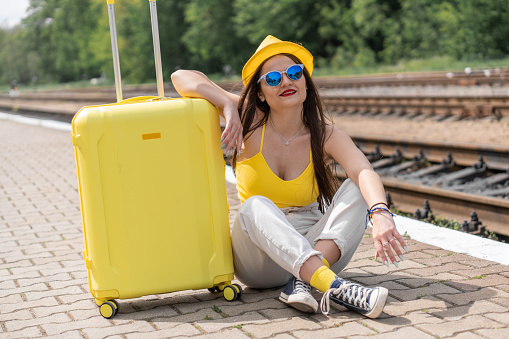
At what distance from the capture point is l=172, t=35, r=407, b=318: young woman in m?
3.33

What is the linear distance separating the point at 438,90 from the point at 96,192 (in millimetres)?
14287

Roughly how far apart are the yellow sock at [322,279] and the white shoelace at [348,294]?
0.04m

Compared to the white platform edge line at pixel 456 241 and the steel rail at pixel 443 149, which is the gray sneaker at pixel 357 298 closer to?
the white platform edge line at pixel 456 241

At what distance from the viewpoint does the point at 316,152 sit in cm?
370

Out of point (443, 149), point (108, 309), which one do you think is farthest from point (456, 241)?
point (443, 149)

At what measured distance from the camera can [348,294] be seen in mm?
3238

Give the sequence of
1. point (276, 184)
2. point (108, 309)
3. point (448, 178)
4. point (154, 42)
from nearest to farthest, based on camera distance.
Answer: point (108, 309) < point (154, 42) < point (276, 184) < point (448, 178)

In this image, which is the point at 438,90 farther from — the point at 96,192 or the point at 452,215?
the point at 96,192

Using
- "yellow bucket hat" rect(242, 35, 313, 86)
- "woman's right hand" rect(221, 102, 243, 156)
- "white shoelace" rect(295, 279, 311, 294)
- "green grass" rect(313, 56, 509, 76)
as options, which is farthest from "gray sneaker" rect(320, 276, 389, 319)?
"green grass" rect(313, 56, 509, 76)

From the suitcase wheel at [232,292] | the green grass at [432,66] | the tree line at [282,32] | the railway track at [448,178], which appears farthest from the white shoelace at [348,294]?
the tree line at [282,32]

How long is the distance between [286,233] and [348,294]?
41 cm

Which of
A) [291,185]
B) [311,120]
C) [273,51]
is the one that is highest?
[273,51]

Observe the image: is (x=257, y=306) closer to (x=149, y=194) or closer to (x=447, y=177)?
(x=149, y=194)

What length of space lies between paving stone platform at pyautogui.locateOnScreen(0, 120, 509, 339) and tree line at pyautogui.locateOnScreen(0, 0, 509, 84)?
95.0ft
